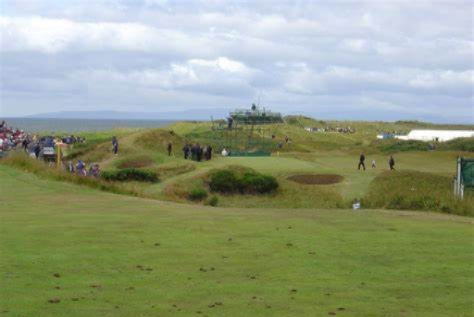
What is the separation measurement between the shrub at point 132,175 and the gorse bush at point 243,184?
17.0 feet

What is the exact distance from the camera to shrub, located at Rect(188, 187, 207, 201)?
42.9 metres

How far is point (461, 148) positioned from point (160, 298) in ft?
274

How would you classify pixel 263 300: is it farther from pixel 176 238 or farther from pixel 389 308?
pixel 176 238

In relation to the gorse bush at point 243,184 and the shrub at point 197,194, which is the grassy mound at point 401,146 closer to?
the gorse bush at point 243,184

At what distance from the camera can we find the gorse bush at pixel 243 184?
4719 centimetres

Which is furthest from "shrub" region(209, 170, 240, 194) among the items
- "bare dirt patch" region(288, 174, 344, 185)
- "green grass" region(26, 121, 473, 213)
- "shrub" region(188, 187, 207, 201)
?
"bare dirt patch" region(288, 174, 344, 185)

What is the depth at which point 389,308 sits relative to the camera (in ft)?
36.9

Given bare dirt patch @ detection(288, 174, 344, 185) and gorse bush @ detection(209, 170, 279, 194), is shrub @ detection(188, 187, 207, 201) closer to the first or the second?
gorse bush @ detection(209, 170, 279, 194)

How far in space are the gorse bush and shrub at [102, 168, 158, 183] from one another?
5.19m

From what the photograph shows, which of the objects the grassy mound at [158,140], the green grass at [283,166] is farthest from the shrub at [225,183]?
the grassy mound at [158,140]

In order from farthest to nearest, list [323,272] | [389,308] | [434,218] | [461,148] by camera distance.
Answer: [461,148] < [434,218] < [323,272] < [389,308]

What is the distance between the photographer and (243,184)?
47.6 metres

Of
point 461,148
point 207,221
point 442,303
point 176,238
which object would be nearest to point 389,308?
point 442,303

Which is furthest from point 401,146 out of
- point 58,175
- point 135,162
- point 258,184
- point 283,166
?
point 58,175
